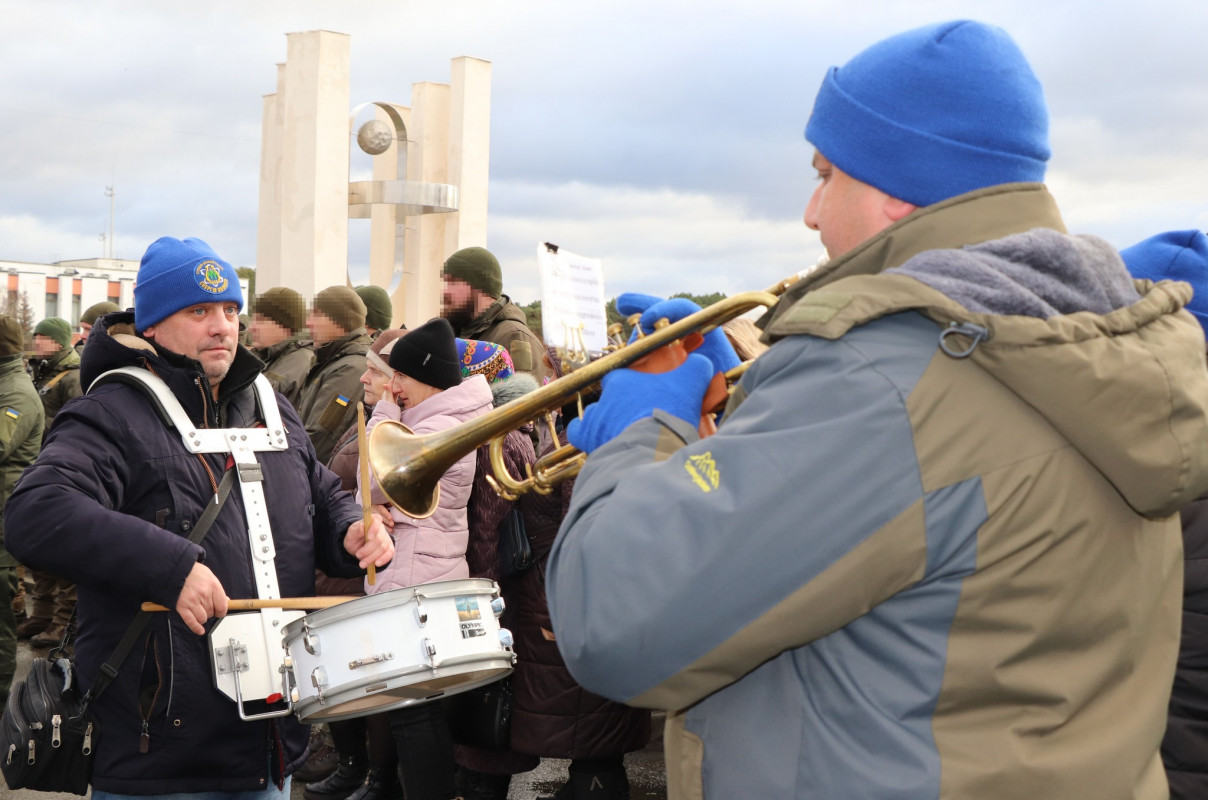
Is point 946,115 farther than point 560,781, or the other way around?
point 560,781

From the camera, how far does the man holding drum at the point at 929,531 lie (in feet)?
4.34

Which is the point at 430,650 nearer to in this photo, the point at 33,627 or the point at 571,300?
the point at 571,300

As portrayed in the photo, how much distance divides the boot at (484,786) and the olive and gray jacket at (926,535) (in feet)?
11.7

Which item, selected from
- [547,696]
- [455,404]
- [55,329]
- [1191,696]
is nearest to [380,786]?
[547,696]

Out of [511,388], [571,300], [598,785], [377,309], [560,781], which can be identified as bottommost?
[560,781]

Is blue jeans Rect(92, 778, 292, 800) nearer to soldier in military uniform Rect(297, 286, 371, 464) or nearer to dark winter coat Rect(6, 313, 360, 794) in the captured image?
dark winter coat Rect(6, 313, 360, 794)

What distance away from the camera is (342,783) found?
5.32 meters

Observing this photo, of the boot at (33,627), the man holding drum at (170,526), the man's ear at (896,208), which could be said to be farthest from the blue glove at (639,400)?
the boot at (33,627)

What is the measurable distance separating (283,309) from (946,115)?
6.44 metres

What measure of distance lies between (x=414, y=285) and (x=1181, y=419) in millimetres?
17230

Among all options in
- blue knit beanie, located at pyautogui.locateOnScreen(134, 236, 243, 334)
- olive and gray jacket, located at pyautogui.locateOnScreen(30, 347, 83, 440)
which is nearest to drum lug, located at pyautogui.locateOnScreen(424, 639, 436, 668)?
blue knit beanie, located at pyautogui.locateOnScreen(134, 236, 243, 334)

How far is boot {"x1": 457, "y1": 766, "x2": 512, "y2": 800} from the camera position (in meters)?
4.76

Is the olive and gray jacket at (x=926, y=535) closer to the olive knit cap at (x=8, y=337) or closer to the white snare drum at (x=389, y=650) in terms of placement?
the white snare drum at (x=389, y=650)

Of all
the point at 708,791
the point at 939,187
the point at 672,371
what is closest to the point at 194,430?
the point at 672,371
